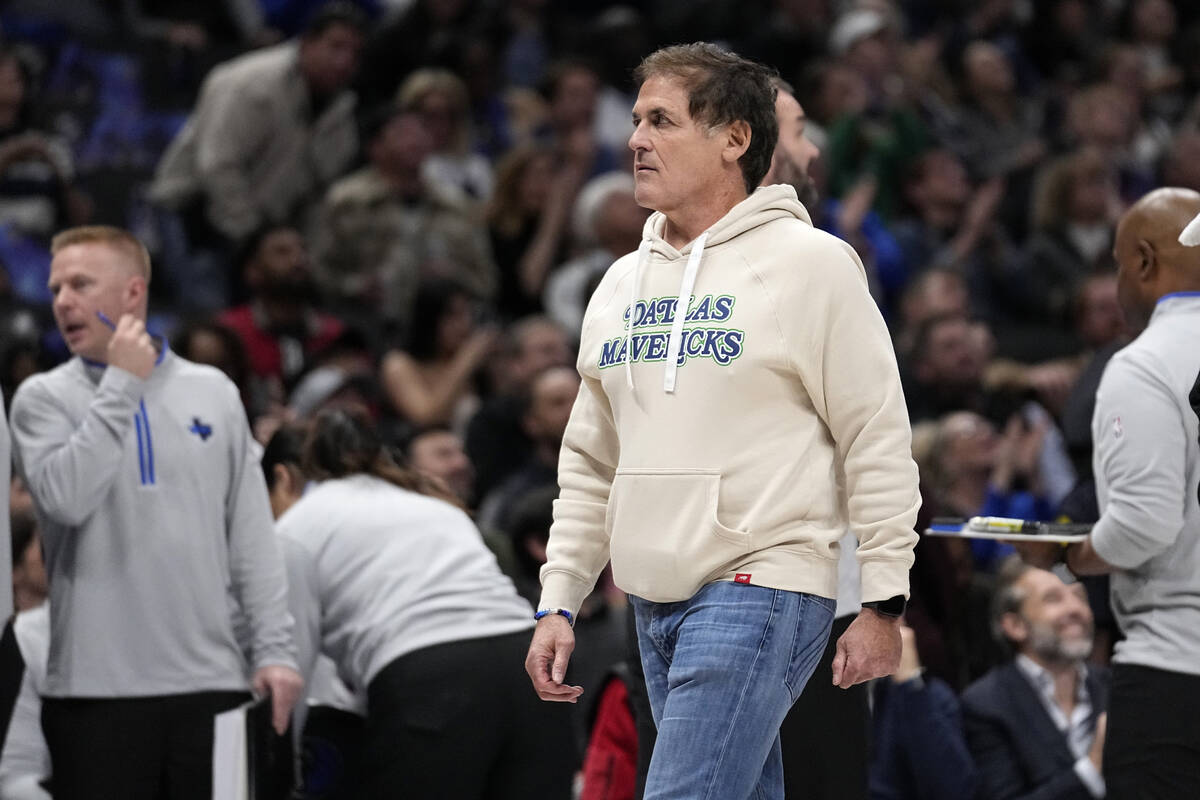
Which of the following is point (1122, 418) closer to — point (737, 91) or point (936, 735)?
point (737, 91)

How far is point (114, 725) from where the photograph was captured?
4207 millimetres

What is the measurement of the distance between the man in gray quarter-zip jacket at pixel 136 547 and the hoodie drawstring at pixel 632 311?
1448 millimetres

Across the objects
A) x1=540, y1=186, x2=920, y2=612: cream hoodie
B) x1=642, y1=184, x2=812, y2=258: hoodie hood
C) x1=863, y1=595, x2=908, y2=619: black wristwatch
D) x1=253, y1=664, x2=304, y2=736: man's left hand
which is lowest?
x1=253, y1=664, x2=304, y2=736: man's left hand

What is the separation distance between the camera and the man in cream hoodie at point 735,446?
3.03 m

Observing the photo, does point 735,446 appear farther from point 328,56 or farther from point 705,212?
point 328,56

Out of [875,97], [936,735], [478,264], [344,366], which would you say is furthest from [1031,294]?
[936,735]

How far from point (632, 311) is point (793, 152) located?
101cm

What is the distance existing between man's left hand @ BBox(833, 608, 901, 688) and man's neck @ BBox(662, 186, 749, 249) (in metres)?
0.78

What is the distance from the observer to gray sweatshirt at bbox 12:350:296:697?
4152 millimetres

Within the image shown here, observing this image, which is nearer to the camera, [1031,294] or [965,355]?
[965,355]

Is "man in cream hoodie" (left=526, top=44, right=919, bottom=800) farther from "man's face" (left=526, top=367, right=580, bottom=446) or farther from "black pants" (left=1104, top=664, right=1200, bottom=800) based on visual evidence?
"man's face" (left=526, top=367, right=580, bottom=446)

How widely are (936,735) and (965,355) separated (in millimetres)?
3244

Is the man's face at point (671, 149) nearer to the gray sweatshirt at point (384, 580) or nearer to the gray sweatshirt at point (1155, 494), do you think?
the gray sweatshirt at point (1155, 494)

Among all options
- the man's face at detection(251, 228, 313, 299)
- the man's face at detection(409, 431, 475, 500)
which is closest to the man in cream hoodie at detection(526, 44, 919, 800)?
the man's face at detection(409, 431, 475, 500)
